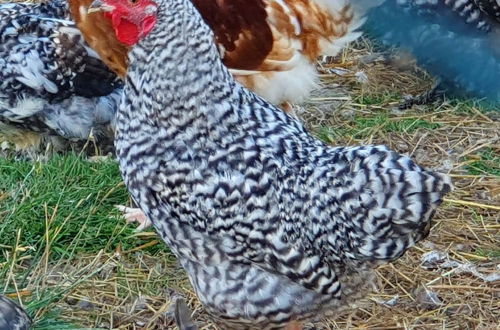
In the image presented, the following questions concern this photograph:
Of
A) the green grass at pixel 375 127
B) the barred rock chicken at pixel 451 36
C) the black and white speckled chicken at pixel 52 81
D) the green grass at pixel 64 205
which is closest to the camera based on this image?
the barred rock chicken at pixel 451 36

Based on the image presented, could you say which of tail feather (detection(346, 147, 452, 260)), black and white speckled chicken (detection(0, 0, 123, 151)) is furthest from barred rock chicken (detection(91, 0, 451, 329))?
black and white speckled chicken (detection(0, 0, 123, 151))

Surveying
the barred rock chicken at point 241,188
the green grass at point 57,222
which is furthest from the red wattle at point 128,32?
the green grass at point 57,222

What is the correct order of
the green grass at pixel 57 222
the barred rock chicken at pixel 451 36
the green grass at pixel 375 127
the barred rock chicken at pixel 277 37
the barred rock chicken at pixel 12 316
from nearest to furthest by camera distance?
the barred rock chicken at pixel 451 36
the barred rock chicken at pixel 12 316
the green grass at pixel 57 222
the barred rock chicken at pixel 277 37
the green grass at pixel 375 127

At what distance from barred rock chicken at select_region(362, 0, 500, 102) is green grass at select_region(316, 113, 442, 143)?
0.26 meters

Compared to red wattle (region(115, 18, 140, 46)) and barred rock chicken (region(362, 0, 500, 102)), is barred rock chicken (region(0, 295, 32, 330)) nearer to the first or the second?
red wattle (region(115, 18, 140, 46))

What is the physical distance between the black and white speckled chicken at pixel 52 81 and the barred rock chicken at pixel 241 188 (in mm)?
1320

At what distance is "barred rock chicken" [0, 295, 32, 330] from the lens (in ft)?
8.79

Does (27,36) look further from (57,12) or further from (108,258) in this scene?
(108,258)

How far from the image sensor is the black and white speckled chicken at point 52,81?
397cm

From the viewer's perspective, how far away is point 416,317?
3176 millimetres

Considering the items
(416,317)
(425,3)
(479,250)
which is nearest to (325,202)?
(416,317)

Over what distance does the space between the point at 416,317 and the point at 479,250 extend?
50 cm

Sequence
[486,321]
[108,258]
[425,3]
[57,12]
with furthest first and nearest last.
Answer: [57,12]
[425,3]
[108,258]
[486,321]

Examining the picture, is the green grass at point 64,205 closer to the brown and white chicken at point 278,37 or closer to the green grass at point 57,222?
the green grass at point 57,222
